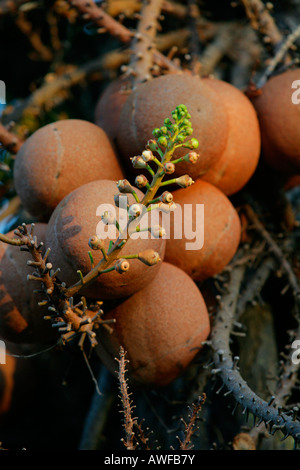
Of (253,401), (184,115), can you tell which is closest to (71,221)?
(184,115)

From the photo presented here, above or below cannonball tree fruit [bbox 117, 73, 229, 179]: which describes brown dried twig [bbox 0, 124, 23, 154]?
below

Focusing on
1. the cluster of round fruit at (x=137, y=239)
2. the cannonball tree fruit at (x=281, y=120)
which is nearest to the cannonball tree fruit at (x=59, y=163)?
the cluster of round fruit at (x=137, y=239)

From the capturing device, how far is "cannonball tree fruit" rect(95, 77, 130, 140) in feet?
3.80

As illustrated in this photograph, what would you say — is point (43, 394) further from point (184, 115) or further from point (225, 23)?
point (225, 23)

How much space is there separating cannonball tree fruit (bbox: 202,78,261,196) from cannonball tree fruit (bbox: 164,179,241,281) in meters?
0.06

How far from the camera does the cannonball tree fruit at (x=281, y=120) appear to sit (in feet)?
3.67

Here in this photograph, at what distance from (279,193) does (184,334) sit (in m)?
0.53

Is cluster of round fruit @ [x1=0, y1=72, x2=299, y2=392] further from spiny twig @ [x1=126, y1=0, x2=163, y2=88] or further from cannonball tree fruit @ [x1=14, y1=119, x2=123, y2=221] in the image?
spiny twig @ [x1=126, y1=0, x2=163, y2=88]

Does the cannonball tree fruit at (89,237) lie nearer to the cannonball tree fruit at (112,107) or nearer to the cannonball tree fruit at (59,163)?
the cannonball tree fruit at (59,163)

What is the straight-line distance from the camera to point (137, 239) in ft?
2.75

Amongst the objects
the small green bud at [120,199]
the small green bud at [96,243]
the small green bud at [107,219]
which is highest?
the small green bud at [120,199]

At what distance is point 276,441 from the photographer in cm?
111

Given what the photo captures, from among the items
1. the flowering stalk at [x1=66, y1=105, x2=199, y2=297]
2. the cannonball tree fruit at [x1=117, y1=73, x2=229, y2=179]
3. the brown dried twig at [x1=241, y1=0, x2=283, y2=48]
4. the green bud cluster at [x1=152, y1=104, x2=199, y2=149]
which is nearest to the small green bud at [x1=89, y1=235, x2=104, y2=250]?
the flowering stalk at [x1=66, y1=105, x2=199, y2=297]

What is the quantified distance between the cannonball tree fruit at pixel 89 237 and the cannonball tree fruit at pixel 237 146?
0.31m
